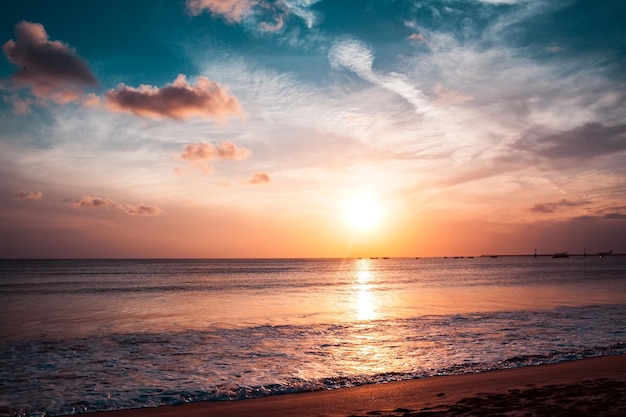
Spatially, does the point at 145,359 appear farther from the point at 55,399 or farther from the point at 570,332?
the point at 570,332

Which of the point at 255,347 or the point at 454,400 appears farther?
the point at 255,347

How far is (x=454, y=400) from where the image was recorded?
32.3 feet

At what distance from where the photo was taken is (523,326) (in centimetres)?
2241

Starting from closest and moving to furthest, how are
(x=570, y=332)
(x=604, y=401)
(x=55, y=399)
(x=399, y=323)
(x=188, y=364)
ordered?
(x=604, y=401) → (x=55, y=399) → (x=188, y=364) → (x=570, y=332) → (x=399, y=323)

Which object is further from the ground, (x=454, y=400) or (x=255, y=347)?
(x=454, y=400)

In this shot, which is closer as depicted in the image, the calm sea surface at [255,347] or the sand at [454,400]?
the sand at [454,400]

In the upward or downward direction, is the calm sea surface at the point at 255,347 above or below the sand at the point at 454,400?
below

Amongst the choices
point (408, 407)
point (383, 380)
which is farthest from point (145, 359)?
point (408, 407)

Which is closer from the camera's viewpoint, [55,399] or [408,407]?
[408,407]

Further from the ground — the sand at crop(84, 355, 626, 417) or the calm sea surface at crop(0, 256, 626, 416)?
the sand at crop(84, 355, 626, 417)

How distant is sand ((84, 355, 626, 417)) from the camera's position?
8.92m

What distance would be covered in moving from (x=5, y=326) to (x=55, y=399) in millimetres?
17231

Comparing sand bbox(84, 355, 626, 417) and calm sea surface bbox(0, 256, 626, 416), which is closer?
sand bbox(84, 355, 626, 417)

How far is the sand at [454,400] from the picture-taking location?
8922 mm
